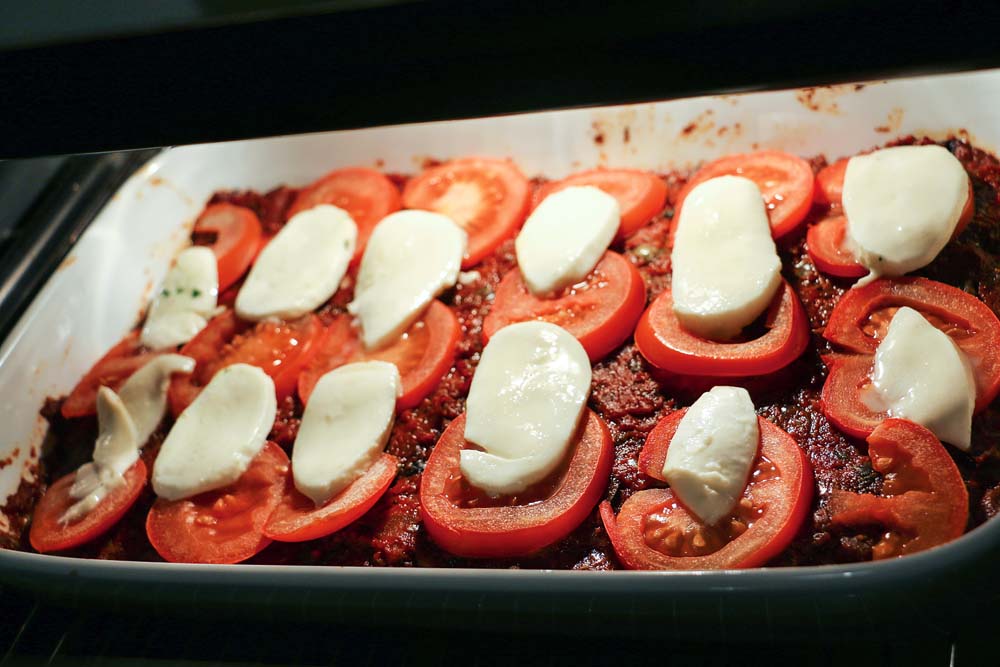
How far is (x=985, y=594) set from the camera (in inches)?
60.0

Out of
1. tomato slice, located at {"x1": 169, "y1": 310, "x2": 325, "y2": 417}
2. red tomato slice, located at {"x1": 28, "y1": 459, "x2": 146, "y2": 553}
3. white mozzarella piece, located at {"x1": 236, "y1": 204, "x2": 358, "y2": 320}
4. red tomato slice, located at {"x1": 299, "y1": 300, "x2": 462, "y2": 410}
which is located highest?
white mozzarella piece, located at {"x1": 236, "y1": 204, "x2": 358, "y2": 320}

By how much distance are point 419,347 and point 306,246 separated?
2.37 ft

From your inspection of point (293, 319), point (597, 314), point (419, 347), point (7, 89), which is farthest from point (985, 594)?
point (293, 319)

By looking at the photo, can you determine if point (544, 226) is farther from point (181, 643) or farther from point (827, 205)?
point (181, 643)

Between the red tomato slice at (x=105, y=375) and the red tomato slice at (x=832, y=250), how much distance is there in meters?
2.07

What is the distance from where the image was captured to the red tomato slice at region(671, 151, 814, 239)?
2.44 m

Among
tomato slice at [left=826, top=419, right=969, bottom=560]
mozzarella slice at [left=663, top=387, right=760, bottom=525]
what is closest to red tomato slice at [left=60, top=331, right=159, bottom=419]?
mozzarella slice at [left=663, top=387, right=760, bottom=525]

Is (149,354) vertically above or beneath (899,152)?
beneath

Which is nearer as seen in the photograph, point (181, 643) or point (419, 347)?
point (181, 643)

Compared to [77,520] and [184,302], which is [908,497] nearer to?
[77,520]

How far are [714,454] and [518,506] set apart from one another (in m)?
0.45

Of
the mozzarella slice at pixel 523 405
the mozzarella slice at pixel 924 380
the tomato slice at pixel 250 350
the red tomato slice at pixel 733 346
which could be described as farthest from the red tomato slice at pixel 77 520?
the mozzarella slice at pixel 924 380

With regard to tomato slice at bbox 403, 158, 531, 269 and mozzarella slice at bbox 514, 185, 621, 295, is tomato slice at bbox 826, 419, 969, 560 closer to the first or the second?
mozzarella slice at bbox 514, 185, 621, 295

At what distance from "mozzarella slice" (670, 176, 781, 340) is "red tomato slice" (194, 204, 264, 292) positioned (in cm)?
159
